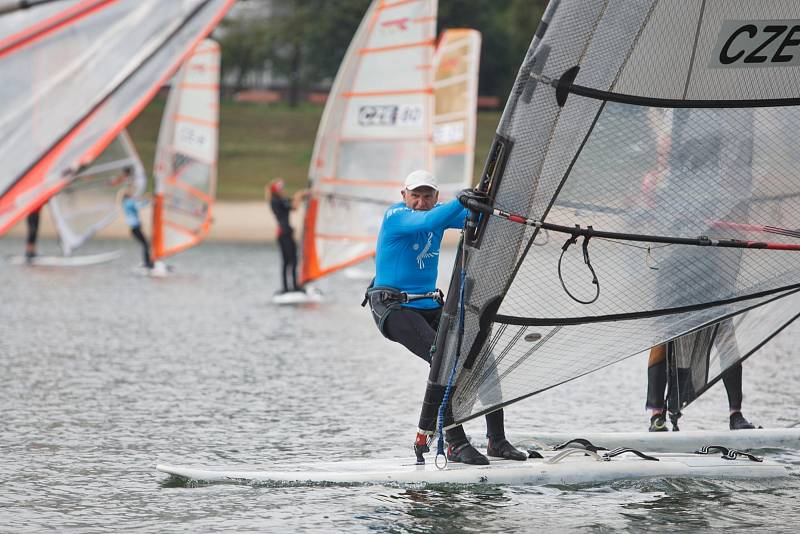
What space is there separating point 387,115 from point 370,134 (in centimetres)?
40

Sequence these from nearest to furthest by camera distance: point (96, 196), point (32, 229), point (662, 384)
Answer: point (662, 384) → point (32, 229) → point (96, 196)

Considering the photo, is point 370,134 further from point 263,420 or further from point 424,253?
point 424,253

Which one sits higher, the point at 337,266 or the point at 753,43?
the point at 753,43

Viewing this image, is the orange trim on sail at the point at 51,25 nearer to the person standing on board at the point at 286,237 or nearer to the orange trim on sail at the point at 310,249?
the person standing on board at the point at 286,237

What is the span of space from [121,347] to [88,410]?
4.04 m

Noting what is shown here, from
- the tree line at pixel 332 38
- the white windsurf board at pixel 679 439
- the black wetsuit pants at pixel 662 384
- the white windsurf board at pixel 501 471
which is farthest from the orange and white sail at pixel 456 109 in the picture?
the tree line at pixel 332 38

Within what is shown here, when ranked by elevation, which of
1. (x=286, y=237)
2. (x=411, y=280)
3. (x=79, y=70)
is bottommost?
(x=286, y=237)

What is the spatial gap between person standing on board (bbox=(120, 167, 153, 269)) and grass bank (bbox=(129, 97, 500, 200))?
1657 centimetres

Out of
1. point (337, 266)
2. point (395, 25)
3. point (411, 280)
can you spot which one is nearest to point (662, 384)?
point (411, 280)

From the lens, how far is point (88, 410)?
1016cm

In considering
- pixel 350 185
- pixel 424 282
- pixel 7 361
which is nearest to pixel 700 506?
pixel 424 282

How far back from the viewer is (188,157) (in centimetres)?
2627

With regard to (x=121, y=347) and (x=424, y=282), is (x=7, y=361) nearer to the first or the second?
(x=121, y=347)

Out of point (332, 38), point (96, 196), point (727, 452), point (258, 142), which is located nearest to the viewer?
point (727, 452)
